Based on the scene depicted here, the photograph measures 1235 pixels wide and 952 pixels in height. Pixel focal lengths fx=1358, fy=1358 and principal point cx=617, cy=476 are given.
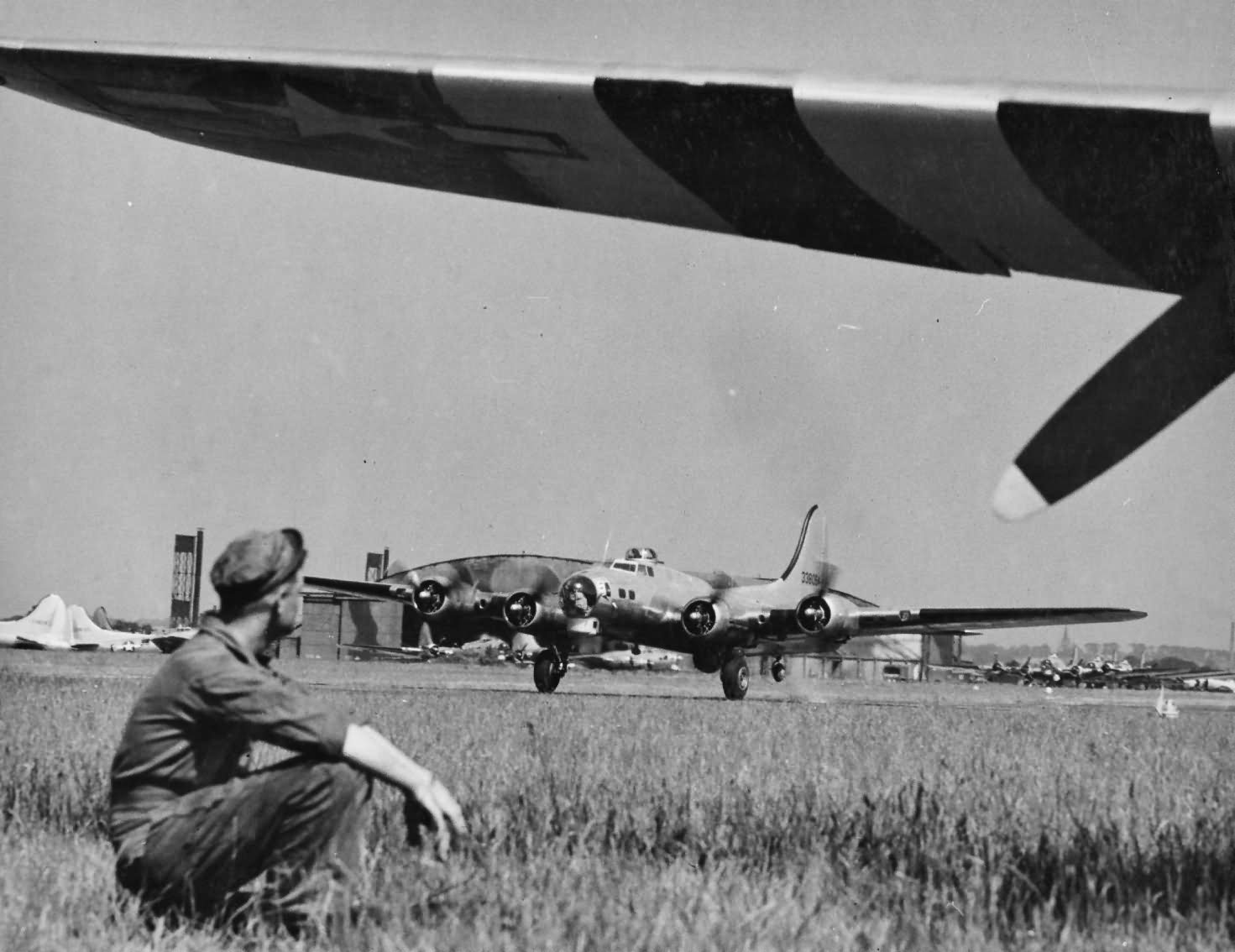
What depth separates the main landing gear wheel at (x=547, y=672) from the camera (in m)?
27.3

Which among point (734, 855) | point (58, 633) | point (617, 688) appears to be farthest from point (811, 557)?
point (58, 633)

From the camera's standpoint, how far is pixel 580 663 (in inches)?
2990

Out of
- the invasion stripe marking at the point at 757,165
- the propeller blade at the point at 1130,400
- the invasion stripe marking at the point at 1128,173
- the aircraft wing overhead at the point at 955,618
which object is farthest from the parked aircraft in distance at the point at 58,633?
the invasion stripe marking at the point at 1128,173

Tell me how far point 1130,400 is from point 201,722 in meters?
2.30

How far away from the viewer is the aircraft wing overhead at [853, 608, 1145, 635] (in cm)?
2955

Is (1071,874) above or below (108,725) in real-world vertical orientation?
above

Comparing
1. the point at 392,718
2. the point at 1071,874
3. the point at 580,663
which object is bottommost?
the point at 580,663

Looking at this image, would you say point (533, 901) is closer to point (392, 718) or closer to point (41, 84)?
point (41, 84)

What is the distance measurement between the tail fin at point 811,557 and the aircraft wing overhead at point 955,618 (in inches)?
158

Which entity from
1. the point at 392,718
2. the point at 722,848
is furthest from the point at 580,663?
the point at 722,848

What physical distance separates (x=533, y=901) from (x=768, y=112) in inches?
83.9

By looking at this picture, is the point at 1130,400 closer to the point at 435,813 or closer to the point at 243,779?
the point at 435,813

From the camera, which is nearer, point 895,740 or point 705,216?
point 705,216

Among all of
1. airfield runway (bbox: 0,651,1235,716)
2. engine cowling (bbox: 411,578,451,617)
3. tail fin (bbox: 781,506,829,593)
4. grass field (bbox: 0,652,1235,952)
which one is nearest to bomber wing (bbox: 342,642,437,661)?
airfield runway (bbox: 0,651,1235,716)
